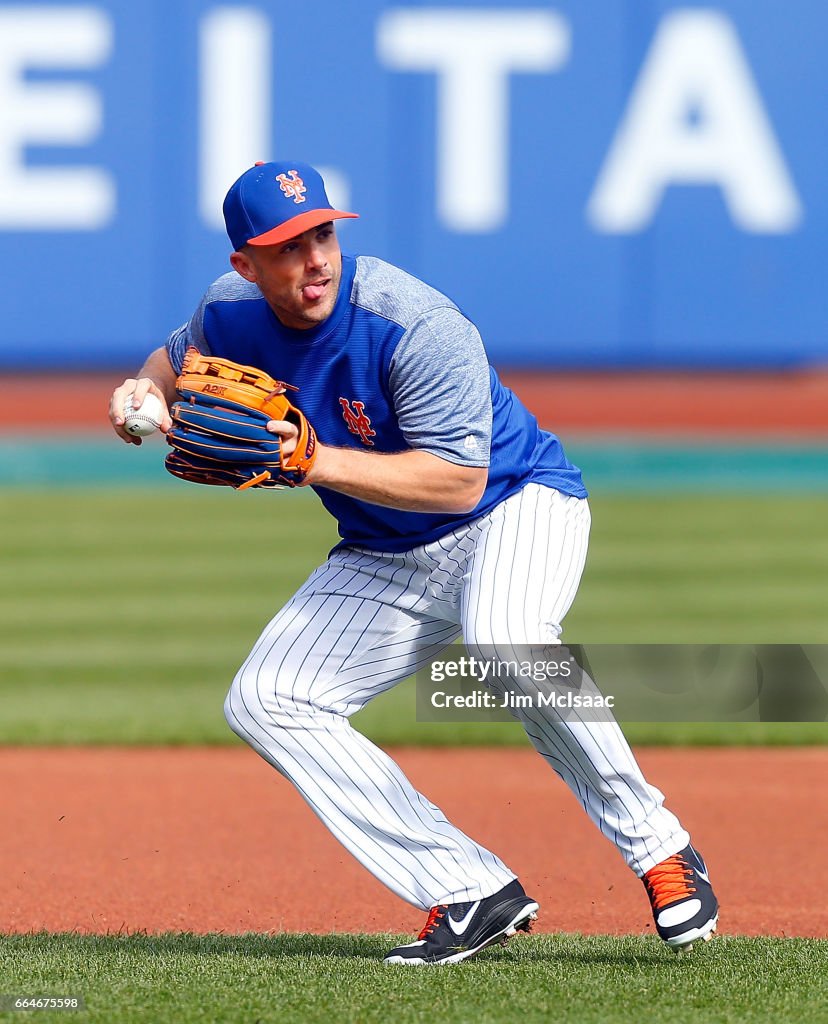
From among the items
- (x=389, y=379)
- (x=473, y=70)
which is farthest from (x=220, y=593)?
(x=473, y=70)

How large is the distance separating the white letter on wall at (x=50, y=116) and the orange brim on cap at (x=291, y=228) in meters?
15.0

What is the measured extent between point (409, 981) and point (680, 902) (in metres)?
0.64

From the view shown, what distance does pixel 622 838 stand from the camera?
3.55 metres

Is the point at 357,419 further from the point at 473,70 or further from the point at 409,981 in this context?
the point at 473,70

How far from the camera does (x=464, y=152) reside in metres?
18.0

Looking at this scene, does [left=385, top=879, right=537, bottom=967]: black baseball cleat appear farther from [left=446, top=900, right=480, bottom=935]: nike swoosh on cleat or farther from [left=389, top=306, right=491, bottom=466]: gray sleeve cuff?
[left=389, top=306, right=491, bottom=466]: gray sleeve cuff

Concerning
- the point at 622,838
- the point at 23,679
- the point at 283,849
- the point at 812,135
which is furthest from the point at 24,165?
the point at 622,838

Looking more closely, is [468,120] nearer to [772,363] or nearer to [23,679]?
[772,363]

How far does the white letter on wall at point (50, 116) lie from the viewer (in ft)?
56.9

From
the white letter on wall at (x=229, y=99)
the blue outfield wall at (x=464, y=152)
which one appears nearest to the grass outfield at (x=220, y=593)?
the blue outfield wall at (x=464, y=152)

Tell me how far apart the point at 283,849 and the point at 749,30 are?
14990 mm

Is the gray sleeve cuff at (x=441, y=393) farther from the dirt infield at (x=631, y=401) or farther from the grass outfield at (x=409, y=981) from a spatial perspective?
the dirt infield at (x=631, y=401)

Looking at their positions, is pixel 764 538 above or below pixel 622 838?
below

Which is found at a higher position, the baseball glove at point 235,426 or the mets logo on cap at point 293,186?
the mets logo on cap at point 293,186
